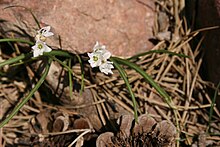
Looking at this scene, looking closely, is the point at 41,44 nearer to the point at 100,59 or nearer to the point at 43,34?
the point at 43,34

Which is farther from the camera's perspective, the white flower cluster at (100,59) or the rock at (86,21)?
the rock at (86,21)

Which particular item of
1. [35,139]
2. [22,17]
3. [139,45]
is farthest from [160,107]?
[22,17]

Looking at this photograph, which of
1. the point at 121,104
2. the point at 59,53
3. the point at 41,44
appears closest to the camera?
the point at 41,44

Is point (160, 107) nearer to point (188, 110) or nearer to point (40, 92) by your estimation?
point (188, 110)

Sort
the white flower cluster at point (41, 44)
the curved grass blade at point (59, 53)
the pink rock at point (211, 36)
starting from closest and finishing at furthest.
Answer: the white flower cluster at point (41, 44), the curved grass blade at point (59, 53), the pink rock at point (211, 36)

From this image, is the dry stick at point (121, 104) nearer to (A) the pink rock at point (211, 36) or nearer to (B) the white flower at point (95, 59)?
(B) the white flower at point (95, 59)

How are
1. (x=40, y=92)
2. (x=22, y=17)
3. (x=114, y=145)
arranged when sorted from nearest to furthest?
(x=114, y=145)
(x=22, y=17)
(x=40, y=92)

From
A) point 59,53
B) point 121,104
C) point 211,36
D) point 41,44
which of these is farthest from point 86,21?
point 211,36

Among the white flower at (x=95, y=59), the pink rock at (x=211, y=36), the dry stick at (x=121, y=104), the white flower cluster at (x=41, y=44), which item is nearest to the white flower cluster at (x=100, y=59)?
the white flower at (x=95, y=59)
